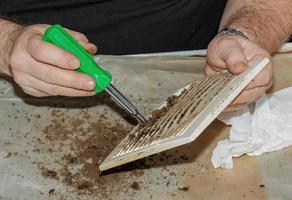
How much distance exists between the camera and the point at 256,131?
1247 millimetres

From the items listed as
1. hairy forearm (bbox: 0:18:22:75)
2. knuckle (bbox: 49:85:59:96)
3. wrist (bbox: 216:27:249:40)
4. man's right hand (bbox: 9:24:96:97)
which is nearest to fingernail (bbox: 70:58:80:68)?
man's right hand (bbox: 9:24:96:97)

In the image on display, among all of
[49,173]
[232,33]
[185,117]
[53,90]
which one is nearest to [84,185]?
[49,173]

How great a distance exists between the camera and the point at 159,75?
1.42 metres

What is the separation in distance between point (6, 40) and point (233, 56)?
499 millimetres

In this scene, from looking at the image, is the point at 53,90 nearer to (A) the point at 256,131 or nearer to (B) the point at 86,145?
(B) the point at 86,145

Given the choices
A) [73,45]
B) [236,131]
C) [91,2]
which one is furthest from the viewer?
[91,2]

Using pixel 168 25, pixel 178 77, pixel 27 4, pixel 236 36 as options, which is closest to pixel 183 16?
pixel 168 25

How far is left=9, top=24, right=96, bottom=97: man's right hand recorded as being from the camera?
3.23ft

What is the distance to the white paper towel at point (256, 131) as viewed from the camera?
121 centimetres

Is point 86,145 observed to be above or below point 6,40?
below

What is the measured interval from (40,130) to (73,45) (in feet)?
1.20

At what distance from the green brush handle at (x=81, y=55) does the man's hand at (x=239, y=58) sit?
247 millimetres

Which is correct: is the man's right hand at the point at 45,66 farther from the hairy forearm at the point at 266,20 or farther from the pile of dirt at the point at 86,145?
the hairy forearm at the point at 266,20

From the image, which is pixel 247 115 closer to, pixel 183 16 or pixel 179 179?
pixel 179 179
